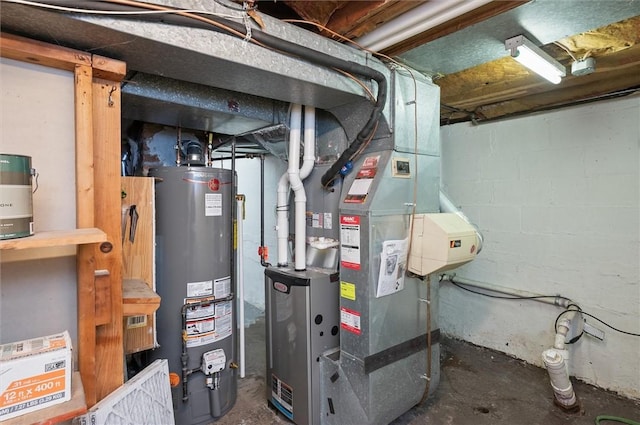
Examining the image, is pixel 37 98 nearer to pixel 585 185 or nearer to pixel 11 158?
pixel 11 158

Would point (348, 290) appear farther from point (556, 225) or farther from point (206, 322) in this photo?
point (556, 225)

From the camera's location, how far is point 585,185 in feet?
8.24

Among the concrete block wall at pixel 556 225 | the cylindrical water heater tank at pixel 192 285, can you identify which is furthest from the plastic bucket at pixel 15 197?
the concrete block wall at pixel 556 225

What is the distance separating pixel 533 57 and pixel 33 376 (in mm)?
2321

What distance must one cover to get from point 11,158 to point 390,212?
5.17ft

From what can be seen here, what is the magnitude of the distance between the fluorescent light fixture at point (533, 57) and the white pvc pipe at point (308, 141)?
1.10m

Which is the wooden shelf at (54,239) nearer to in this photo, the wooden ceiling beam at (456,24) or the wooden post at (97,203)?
the wooden post at (97,203)

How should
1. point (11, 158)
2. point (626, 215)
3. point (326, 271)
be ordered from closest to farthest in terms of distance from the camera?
point (11, 158) < point (326, 271) < point (626, 215)

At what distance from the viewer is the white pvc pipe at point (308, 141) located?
2.13 m

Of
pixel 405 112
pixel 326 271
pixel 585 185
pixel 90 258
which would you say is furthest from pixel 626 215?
pixel 90 258

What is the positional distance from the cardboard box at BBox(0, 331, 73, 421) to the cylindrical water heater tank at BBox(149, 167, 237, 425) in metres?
1.05

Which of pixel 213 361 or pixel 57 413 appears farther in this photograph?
pixel 213 361

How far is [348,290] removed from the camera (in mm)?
1906

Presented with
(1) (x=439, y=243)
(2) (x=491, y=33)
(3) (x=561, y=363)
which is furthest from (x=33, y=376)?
(3) (x=561, y=363)
